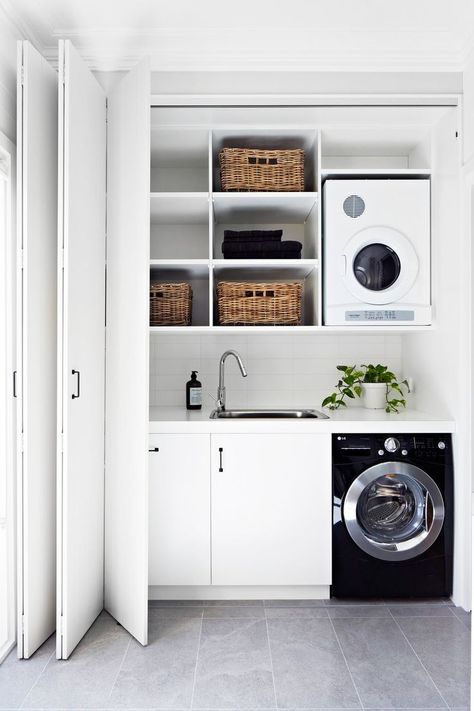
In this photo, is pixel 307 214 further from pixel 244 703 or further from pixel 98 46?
pixel 244 703

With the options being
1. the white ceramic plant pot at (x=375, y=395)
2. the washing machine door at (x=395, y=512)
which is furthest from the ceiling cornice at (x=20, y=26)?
the washing machine door at (x=395, y=512)

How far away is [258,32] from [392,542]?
239 cm

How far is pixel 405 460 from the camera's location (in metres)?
2.55

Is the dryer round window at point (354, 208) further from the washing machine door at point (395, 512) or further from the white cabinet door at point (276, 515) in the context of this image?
the washing machine door at point (395, 512)

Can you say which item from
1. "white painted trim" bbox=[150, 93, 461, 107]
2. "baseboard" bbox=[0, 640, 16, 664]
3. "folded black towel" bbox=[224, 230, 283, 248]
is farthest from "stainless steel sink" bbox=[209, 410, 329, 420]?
"white painted trim" bbox=[150, 93, 461, 107]

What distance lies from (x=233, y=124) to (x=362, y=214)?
764 mm

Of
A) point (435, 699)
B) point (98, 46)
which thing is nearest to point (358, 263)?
point (98, 46)

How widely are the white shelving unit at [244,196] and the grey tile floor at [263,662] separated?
4.34 feet

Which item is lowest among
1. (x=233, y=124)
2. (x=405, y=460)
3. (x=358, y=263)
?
(x=405, y=460)

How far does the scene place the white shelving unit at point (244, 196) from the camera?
265 centimetres

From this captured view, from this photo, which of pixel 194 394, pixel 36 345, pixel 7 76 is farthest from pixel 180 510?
pixel 7 76

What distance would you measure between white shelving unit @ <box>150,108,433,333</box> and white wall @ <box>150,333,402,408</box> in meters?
0.18

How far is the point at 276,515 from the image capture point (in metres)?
2.55

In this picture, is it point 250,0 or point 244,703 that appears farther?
point 250,0
